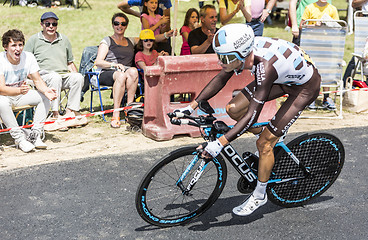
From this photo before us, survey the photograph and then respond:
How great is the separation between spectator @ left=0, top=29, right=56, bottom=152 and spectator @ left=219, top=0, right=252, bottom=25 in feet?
12.0

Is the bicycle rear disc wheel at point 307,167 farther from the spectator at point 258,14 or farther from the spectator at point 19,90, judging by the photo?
the spectator at point 258,14

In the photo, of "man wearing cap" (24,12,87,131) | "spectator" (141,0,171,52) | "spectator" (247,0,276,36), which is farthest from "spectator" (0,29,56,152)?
"spectator" (247,0,276,36)

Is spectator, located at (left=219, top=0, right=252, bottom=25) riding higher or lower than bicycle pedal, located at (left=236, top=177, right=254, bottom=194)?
higher

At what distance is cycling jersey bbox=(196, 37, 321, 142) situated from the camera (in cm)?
420

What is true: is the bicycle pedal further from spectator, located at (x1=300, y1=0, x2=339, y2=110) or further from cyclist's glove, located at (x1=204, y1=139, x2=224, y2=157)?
spectator, located at (x1=300, y1=0, x2=339, y2=110)

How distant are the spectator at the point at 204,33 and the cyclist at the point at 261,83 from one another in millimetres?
3806

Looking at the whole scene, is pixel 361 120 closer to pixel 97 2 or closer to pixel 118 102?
pixel 118 102

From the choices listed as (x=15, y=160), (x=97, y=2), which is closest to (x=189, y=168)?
(x=15, y=160)

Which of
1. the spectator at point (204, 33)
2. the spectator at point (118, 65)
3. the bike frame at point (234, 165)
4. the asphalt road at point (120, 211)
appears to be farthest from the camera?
the spectator at point (204, 33)

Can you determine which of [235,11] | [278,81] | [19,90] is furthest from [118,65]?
[278,81]

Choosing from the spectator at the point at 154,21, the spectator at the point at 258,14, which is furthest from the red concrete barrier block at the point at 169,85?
the spectator at the point at 258,14

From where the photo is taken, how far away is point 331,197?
216 inches

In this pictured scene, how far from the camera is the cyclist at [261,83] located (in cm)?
409

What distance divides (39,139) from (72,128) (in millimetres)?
994
